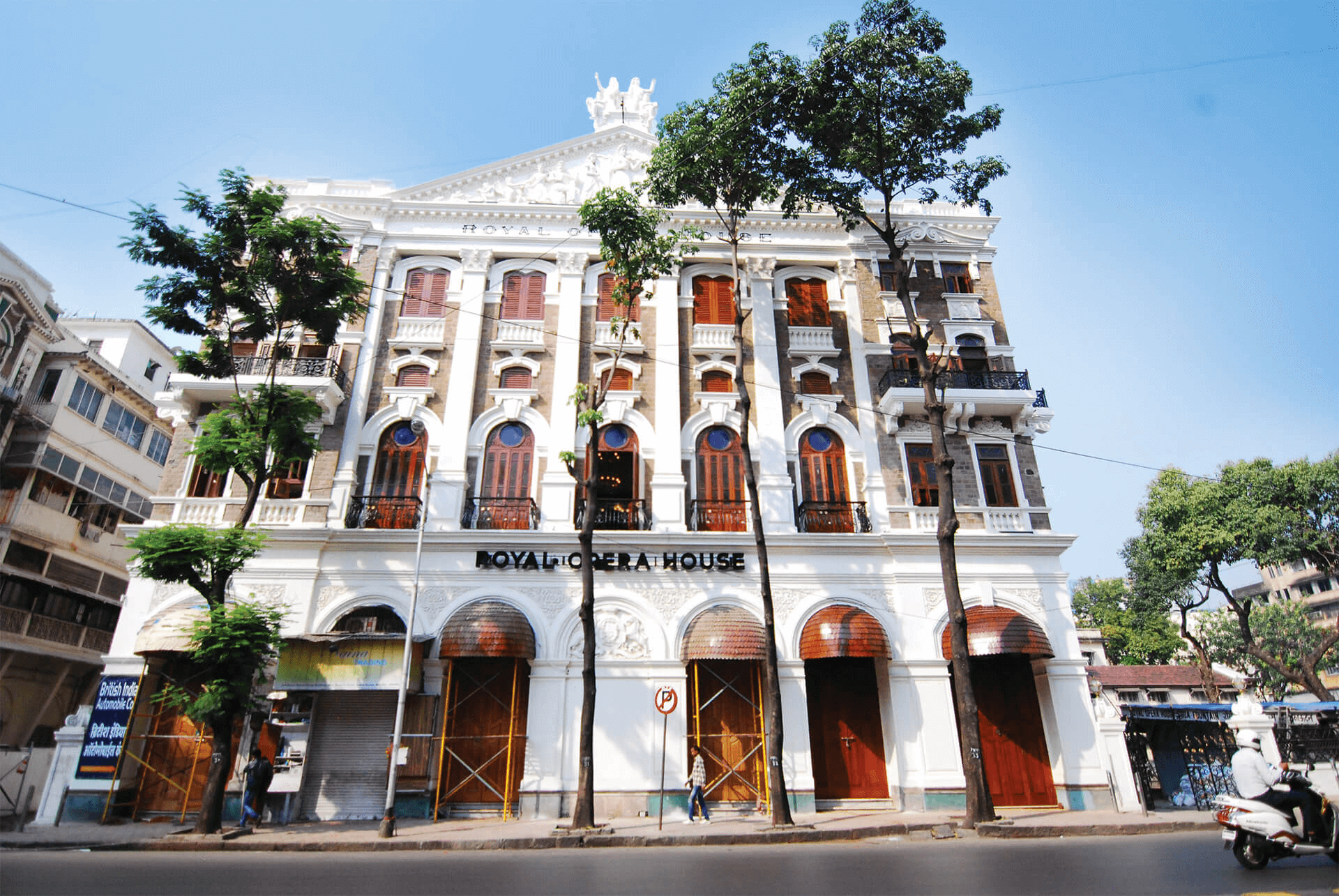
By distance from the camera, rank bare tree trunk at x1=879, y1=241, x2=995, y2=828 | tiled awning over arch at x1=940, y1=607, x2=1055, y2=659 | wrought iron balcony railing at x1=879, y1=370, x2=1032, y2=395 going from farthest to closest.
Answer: wrought iron balcony railing at x1=879, y1=370, x2=1032, y2=395 → tiled awning over arch at x1=940, y1=607, x2=1055, y2=659 → bare tree trunk at x1=879, y1=241, x2=995, y2=828

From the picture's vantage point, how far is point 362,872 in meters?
9.49

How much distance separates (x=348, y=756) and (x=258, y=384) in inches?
368

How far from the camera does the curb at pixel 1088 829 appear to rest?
12.9 m

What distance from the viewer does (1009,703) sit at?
17.7 m

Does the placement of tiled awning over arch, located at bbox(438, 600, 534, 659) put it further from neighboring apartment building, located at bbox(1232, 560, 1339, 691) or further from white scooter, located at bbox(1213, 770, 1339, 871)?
neighboring apartment building, located at bbox(1232, 560, 1339, 691)

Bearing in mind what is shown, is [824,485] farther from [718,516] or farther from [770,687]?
[770,687]

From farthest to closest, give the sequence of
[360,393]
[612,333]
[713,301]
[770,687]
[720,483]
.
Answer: [713,301]
[360,393]
[720,483]
[612,333]
[770,687]

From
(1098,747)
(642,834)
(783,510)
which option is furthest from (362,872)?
(1098,747)

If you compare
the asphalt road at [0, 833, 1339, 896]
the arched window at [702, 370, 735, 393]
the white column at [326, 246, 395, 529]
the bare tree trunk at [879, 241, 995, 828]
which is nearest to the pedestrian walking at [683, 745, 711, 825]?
the asphalt road at [0, 833, 1339, 896]

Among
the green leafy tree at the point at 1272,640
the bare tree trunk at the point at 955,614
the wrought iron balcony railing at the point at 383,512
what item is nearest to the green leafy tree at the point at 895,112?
the bare tree trunk at the point at 955,614

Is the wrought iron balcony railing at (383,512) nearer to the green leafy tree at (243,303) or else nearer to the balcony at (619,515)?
the green leafy tree at (243,303)

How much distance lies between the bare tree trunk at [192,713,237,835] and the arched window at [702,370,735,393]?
13210 millimetres

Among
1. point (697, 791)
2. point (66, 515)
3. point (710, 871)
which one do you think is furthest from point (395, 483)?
point (66, 515)

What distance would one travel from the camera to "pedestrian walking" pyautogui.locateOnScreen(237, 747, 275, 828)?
14.7 m
